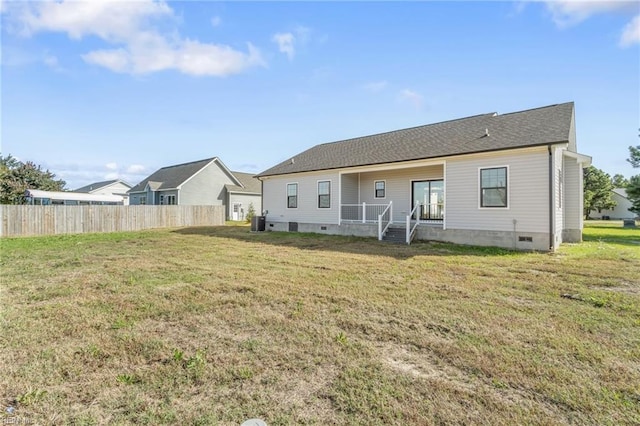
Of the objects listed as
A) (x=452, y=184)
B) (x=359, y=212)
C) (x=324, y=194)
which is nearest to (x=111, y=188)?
(x=324, y=194)

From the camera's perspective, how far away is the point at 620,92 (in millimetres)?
11383

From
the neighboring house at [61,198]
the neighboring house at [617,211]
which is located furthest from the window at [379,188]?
the neighboring house at [617,211]

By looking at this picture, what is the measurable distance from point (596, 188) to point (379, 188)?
40.2 meters

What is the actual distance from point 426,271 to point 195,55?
1172cm

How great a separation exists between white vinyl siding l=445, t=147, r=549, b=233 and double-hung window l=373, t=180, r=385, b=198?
155 inches

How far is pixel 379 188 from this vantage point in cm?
Result: 1576

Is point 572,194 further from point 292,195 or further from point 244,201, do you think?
point 244,201

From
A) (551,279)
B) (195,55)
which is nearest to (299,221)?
(195,55)

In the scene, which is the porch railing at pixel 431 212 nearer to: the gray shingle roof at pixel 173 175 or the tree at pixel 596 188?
the gray shingle roof at pixel 173 175

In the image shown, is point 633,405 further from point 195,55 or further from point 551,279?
point 195,55

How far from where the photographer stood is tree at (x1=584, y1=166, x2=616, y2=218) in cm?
3950

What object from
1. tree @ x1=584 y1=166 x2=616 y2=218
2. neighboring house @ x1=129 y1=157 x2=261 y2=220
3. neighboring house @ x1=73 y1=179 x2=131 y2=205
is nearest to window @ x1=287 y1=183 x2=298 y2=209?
neighboring house @ x1=129 y1=157 x2=261 y2=220

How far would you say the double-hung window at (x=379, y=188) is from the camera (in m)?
15.6

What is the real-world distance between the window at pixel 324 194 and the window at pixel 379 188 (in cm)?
239
